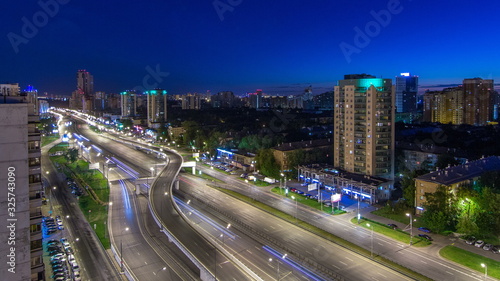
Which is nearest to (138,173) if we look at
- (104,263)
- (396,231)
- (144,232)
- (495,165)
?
(144,232)

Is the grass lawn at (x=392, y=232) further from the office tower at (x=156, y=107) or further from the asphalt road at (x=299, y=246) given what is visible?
the office tower at (x=156, y=107)

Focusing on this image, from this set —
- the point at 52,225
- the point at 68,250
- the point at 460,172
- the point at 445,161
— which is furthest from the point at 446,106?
the point at 68,250

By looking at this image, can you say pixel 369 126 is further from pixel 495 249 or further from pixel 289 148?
pixel 495 249

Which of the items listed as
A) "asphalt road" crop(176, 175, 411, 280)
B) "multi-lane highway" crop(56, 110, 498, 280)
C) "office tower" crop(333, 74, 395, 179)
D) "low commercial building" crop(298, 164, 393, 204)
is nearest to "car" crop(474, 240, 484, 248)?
"multi-lane highway" crop(56, 110, 498, 280)

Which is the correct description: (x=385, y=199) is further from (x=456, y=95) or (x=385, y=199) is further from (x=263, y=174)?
(x=456, y=95)

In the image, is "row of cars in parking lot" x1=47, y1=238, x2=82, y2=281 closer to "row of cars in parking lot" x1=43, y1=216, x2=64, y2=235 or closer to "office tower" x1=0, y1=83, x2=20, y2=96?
"row of cars in parking lot" x1=43, y1=216, x2=64, y2=235

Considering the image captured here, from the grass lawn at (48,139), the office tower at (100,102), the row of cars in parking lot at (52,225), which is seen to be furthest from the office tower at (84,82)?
the row of cars in parking lot at (52,225)

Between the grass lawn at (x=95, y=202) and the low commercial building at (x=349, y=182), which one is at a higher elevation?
the low commercial building at (x=349, y=182)
